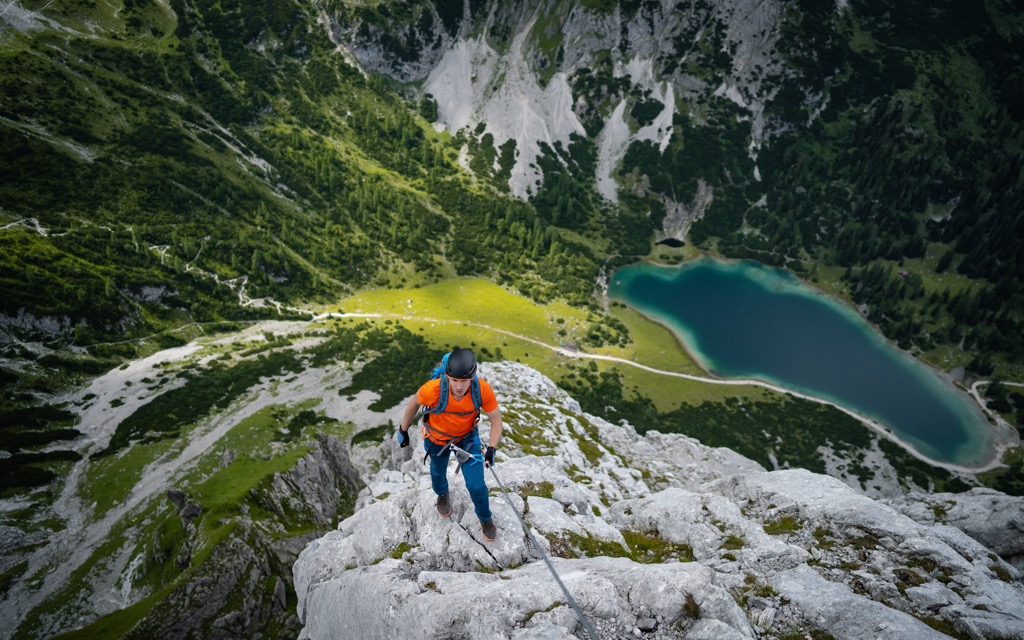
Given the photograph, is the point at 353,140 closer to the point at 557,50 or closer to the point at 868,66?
the point at 557,50

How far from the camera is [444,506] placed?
50.3ft

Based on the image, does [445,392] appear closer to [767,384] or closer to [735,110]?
[767,384]

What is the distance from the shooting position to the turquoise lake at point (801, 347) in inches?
3922

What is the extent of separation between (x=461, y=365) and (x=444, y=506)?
6.88 metres

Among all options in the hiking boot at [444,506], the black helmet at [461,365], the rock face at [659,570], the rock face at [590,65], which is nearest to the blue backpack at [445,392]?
the black helmet at [461,365]

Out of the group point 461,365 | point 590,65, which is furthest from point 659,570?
point 590,65

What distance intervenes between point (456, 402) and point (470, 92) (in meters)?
201

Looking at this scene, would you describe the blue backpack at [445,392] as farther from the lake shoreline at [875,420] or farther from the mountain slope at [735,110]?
the mountain slope at [735,110]

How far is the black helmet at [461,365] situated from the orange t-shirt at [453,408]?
2.56 ft

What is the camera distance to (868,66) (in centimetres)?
17700

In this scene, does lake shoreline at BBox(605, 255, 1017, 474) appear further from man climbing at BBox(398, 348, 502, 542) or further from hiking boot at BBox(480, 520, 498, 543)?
man climbing at BBox(398, 348, 502, 542)

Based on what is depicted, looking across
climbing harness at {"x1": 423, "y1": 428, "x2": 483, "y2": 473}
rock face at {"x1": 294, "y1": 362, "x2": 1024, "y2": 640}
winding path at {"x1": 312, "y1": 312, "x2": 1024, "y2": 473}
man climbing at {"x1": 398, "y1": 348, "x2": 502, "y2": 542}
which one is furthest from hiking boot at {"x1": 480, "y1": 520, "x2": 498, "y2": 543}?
winding path at {"x1": 312, "y1": 312, "x2": 1024, "y2": 473}

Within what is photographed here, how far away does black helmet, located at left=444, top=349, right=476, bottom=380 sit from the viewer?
10.9 metres

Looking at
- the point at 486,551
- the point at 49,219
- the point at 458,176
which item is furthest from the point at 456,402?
the point at 458,176
